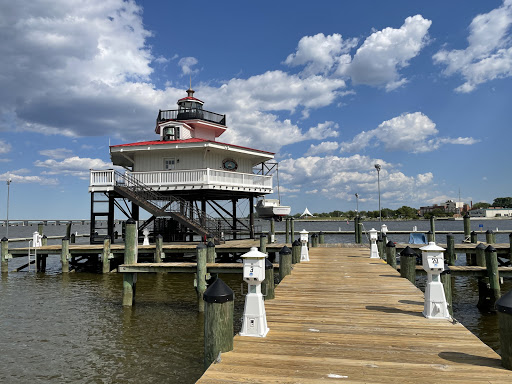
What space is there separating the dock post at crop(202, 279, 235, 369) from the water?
154 inches

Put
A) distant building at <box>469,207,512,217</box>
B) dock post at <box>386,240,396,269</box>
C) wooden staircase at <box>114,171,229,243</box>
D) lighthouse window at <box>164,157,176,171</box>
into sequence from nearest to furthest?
dock post at <box>386,240,396,269</box>, wooden staircase at <box>114,171,229,243</box>, lighthouse window at <box>164,157,176,171</box>, distant building at <box>469,207,512,217</box>

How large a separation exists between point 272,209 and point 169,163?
30.8 m

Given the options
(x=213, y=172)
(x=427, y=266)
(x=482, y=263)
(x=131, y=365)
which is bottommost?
(x=131, y=365)

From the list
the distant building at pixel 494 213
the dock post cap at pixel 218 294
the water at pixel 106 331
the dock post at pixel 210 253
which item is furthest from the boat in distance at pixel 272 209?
the distant building at pixel 494 213

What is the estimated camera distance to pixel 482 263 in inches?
687

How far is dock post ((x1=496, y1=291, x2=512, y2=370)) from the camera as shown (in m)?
4.75

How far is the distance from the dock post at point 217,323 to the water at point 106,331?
3918 millimetres

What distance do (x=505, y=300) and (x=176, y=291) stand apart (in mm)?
16581

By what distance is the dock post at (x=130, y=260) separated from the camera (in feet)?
51.8

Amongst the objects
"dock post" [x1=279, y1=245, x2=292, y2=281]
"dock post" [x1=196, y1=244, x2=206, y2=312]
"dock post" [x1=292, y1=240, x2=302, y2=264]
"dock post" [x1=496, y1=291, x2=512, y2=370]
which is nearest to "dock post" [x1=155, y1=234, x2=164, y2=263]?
"dock post" [x1=196, y1=244, x2=206, y2=312]

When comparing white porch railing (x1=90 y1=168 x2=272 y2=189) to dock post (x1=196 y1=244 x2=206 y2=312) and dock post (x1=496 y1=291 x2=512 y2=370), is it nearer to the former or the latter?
dock post (x1=196 y1=244 x2=206 y2=312)

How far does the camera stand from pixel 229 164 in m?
30.3

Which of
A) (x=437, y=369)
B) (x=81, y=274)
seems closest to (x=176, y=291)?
(x=81, y=274)

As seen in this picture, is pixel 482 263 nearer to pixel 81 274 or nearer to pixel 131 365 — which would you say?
pixel 131 365
